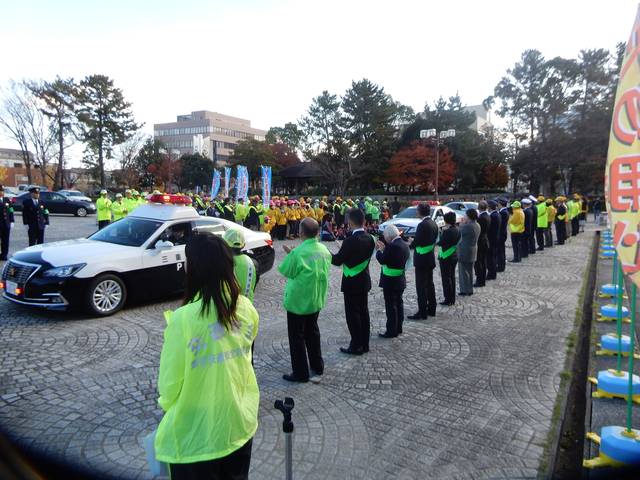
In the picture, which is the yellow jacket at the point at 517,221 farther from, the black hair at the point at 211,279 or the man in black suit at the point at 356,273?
the black hair at the point at 211,279

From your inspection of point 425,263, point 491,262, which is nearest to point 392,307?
point 425,263

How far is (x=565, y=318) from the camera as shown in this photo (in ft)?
24.7

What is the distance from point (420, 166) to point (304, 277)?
125 ft

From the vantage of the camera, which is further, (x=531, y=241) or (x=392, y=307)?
(x=531, y=241)

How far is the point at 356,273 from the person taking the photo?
5.46 metres

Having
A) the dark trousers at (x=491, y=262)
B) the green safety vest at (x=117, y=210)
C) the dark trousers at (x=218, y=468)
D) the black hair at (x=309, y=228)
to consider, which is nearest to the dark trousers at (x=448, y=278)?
the dark trousers at (x=491, y=262)

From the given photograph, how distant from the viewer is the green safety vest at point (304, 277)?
4633mm

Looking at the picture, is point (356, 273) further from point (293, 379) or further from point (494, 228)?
point (494, 228)

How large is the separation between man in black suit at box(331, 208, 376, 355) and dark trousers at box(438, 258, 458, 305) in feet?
10.1

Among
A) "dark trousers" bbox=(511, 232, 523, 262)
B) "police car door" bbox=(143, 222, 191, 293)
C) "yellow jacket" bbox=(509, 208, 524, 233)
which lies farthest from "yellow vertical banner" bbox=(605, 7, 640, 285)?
"dark trousers" bbox=(511, 232, 523, 262)

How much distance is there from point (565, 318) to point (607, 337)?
1.78m

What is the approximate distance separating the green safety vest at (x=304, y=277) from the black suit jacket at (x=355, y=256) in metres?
0.61

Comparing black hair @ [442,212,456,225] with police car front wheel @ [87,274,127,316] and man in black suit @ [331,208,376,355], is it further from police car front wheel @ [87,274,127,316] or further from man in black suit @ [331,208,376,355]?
police car front wheel @ [87,274,127,316]

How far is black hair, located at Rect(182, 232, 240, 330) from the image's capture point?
2.05 metres
